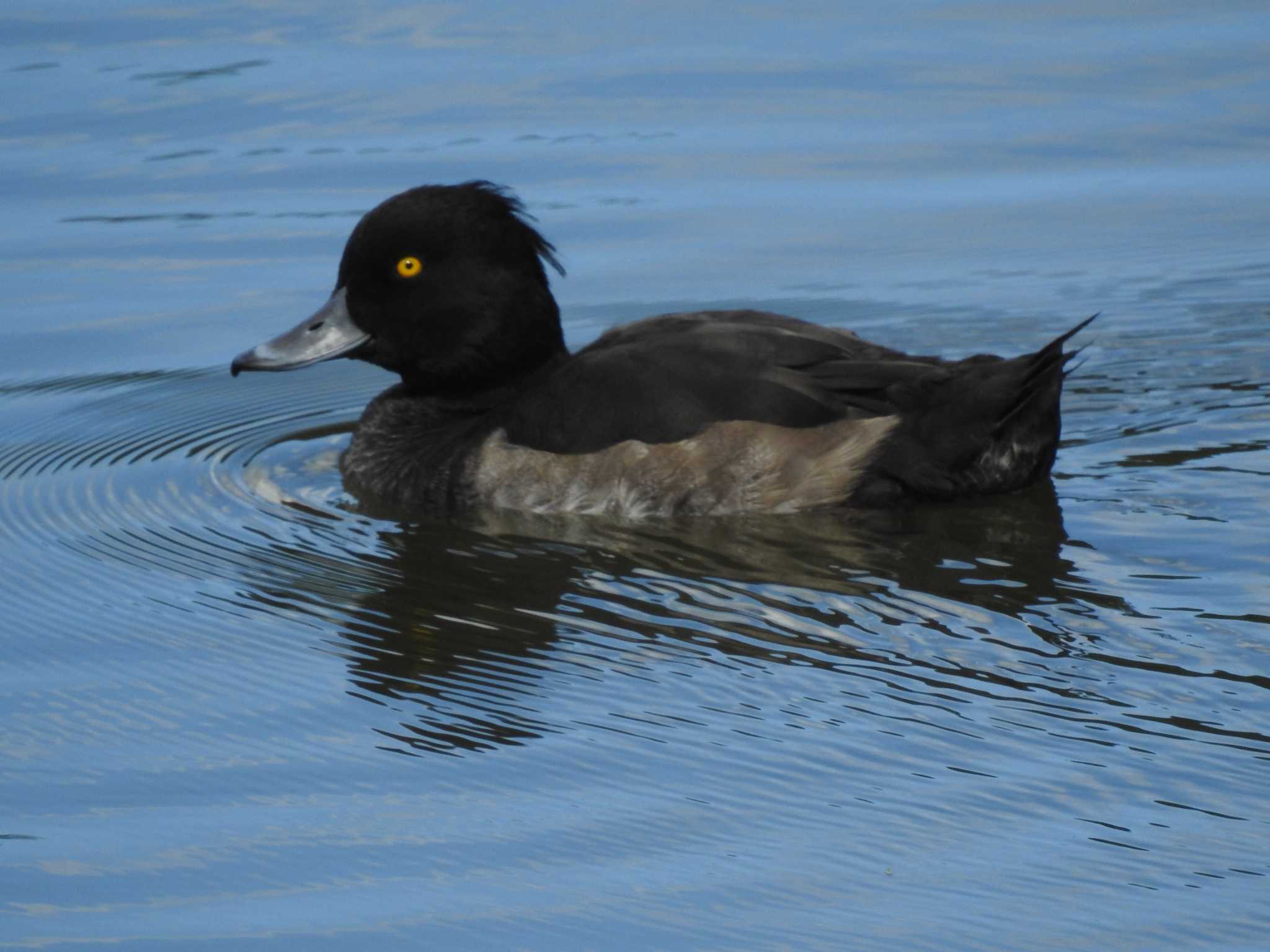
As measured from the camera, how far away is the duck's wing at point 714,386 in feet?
23.0

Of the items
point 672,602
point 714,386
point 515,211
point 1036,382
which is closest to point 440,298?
point 515,211

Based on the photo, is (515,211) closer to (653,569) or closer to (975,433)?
(653,569)

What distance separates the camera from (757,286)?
397 inches

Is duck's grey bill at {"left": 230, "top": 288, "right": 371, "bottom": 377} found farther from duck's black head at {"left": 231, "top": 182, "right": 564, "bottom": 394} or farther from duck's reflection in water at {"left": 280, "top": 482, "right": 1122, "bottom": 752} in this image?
duck's reflection in water at {"left": 280, "top": 482, "right": 1122, "bottom": 752}

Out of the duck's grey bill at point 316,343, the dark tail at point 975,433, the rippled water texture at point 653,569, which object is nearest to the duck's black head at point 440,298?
the duck's grey bill at point 316,343

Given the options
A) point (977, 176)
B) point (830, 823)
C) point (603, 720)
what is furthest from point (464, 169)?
point (830, 823)

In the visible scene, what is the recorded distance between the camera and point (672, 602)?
20.3 ft

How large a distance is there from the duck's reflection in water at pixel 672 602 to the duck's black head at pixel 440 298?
81 centimetres

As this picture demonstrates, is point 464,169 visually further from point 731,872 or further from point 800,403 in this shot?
point 731,872

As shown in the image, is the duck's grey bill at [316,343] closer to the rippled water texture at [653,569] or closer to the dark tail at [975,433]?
the rippled water texture at [653,569]

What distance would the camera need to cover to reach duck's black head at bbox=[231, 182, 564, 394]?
7672 mm

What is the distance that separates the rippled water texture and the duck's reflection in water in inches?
0.8

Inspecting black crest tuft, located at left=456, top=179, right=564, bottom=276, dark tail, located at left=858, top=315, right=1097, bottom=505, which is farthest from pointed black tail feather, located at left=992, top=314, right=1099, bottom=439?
black crest tuft, located at left=456, top=179, right=564, bottom=276

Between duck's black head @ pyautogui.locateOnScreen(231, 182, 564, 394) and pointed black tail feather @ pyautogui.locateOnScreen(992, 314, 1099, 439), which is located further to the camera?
duck's black head @ pyautogui.locateOnScreen(231, 182, 564, 394)
